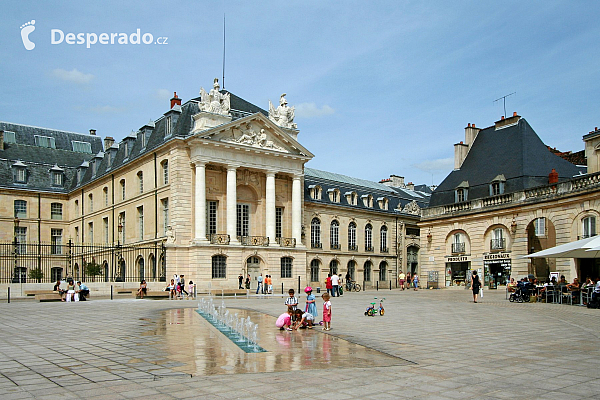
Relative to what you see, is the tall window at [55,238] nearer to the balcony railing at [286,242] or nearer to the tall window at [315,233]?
the balcony railing at [286,242]

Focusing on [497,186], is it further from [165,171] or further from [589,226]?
[165,171]

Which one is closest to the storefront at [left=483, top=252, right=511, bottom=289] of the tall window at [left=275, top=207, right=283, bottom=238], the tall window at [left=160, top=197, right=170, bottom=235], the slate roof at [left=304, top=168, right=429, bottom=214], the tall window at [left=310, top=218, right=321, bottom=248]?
the tall window at [left=275, top=207, right=283, bottom=238]

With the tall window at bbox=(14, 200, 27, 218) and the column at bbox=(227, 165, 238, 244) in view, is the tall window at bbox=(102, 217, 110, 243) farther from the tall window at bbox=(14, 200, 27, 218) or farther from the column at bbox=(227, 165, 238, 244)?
the column at bbox=(227, 165, 238, 244)

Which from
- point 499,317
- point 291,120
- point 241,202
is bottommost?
point 499,317

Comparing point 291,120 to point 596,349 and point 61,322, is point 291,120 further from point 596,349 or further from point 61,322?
point 596,349

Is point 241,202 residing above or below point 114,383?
above

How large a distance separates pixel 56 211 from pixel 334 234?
27.2 meters

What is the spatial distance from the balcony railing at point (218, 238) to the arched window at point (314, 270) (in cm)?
1091

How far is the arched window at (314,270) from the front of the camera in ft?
155

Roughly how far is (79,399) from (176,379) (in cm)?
151

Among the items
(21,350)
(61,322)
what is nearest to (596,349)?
(21,350)

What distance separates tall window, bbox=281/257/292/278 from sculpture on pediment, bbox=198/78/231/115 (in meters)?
11.3

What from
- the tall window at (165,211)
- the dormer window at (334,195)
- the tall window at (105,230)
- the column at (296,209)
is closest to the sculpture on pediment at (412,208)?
the dormer window at (334,195)

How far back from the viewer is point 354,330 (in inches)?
562
